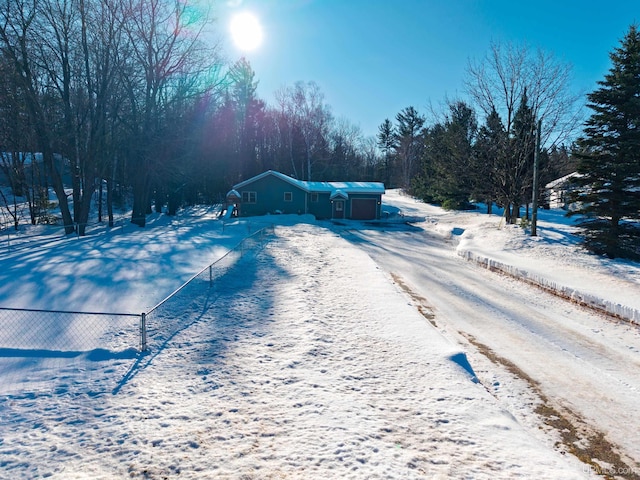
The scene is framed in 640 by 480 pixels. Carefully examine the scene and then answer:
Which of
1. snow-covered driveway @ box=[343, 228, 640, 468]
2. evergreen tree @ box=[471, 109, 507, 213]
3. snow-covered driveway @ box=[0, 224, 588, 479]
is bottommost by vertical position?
snow-covered driveway @ box=[343, 228, 640, 468]

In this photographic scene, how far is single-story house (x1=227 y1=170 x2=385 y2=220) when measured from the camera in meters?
32.8

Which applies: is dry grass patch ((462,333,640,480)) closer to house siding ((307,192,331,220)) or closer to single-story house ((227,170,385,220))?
single-story house ((227,170,385,220))

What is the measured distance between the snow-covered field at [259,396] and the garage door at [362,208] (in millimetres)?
25102

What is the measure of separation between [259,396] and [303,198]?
1165 inches

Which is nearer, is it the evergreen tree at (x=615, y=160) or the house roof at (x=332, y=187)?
the evergreen tree at (x=615, y=160)

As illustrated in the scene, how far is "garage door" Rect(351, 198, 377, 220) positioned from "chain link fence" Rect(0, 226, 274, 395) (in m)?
27.6

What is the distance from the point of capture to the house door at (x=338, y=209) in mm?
34438

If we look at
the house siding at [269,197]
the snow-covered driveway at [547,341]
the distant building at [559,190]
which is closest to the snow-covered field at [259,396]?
the snow-covered driveway at [547,341]

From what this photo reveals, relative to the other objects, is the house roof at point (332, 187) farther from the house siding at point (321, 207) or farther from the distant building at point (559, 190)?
the distant building at point (559, 190)

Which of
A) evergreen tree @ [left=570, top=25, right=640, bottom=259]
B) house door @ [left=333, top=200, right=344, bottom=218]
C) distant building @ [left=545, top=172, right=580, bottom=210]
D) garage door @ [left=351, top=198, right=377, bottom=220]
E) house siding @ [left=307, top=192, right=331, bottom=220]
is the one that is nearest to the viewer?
evergreen tree @ [left=570, top=25, right=640, bottom=259]

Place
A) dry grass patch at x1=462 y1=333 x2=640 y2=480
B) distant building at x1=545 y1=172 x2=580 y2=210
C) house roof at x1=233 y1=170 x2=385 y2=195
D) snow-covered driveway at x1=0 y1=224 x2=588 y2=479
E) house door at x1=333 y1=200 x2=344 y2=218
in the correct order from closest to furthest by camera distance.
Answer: snow-covered driveway at x1=0 y1=224 x2=588 y2=479 < dry grass patch at x1=462 y1=333 x2=640 y2=480 < distant building at x1=545 y1=172 x2=580 y2=210 < house roof at x1=233 y1=170 x2=385 y2=195 < house door at x1=333 y1=200 x2=344 y2=218

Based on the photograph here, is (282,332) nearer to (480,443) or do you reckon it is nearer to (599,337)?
(480,443)

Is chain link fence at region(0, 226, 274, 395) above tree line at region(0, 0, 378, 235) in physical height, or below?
below

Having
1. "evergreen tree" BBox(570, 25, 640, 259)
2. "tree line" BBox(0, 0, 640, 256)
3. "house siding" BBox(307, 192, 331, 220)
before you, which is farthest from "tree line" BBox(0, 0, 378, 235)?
"evergreen tree" BBox(570, 25, 640, 259)
